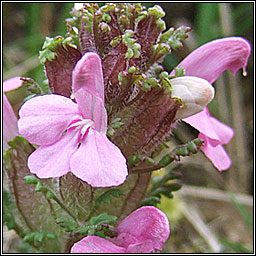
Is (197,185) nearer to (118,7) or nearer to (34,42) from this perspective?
(34,42)

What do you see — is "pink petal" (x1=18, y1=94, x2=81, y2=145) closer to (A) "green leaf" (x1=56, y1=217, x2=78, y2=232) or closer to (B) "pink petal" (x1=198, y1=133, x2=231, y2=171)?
(A) "green leaf" (x1=56, y1=217, x2=78, y2=232)

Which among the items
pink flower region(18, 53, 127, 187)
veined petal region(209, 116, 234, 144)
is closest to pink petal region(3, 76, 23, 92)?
pink flower region(18, 53, 127, 187)

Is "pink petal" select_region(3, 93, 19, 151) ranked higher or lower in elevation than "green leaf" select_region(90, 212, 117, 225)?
higher

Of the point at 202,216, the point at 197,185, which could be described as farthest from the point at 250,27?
the point at 202,216

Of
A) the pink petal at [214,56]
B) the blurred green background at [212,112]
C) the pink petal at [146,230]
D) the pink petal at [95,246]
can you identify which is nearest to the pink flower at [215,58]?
the pink petal at [214,56]

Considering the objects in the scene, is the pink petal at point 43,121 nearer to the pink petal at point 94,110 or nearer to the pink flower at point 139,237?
the pink petal at point 94,110
